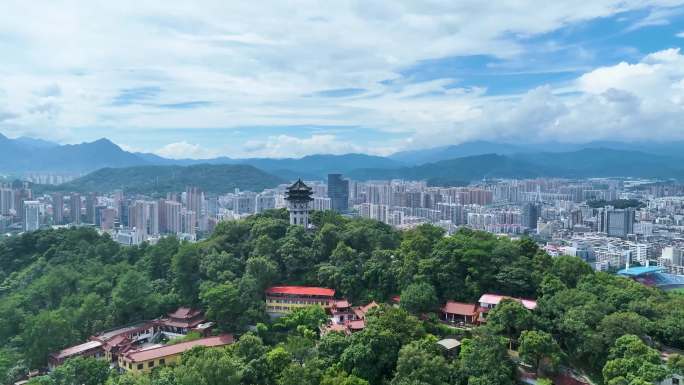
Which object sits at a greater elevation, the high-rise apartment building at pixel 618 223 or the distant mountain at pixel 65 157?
the distant mountain at pixel 65 157

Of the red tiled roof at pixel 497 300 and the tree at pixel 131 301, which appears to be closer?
the red tiled roof at pixel 497 300

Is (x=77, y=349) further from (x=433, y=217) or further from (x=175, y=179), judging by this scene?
(x=175, y=179)

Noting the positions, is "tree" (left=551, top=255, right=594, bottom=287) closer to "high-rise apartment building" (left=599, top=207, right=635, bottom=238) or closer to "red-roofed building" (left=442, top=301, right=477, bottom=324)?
"red-roofed building" (left=442, top=301, right=477, bottom=324)

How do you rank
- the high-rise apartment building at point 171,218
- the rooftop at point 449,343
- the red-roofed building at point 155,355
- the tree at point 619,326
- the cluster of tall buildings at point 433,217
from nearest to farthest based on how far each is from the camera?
the tree at point 619,326 → the rooftop at point 449,343 → the red-roofed building at point 155,355 → the cluster of tall buildings at point 433,217 → the high-rise apartment building at point 171,218

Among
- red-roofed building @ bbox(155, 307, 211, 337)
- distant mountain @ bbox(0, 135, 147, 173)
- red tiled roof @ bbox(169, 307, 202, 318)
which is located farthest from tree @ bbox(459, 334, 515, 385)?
distant mountain @ bbox(0, 135, 147, 173)

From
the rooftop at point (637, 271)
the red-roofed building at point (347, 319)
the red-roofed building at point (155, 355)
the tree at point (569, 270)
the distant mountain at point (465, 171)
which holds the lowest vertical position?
the rooftop at point (637, 271)

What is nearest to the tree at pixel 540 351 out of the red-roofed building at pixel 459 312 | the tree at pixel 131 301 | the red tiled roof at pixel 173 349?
the red-roofed building at pixel 459 312

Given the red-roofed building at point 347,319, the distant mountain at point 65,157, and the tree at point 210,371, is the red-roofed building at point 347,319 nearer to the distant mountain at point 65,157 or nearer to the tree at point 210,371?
the tree at point 210,371
